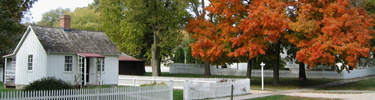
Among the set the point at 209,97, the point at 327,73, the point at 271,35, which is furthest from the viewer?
the point at 327,73

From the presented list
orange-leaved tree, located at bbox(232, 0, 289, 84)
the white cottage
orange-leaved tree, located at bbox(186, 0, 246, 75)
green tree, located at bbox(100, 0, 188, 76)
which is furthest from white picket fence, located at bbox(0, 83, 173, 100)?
green tree, located at bbox(100, 0, 188, 76)

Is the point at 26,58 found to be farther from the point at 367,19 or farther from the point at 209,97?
the point at 367,19

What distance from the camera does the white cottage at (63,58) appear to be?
73.2 feet

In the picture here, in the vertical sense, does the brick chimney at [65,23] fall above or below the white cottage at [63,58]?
above

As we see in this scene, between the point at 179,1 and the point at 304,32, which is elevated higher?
the point at 179,1


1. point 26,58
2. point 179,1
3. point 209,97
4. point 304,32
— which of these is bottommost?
point 209,97

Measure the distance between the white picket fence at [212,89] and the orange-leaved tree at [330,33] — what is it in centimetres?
509

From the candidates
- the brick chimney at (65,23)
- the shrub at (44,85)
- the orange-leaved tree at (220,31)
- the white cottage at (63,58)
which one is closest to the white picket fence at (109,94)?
the shrub at (44,85)

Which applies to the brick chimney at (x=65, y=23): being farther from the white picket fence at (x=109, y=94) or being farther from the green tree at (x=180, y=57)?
the green tree at (x=180, y=57)

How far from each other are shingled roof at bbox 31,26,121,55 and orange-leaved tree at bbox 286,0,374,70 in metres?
12.7

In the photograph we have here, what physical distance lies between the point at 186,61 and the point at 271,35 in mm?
30049

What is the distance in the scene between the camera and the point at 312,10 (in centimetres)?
2461

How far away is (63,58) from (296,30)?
14.8m

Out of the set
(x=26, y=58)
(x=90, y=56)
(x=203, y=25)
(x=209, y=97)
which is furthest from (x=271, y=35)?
(x=26, y=58)
